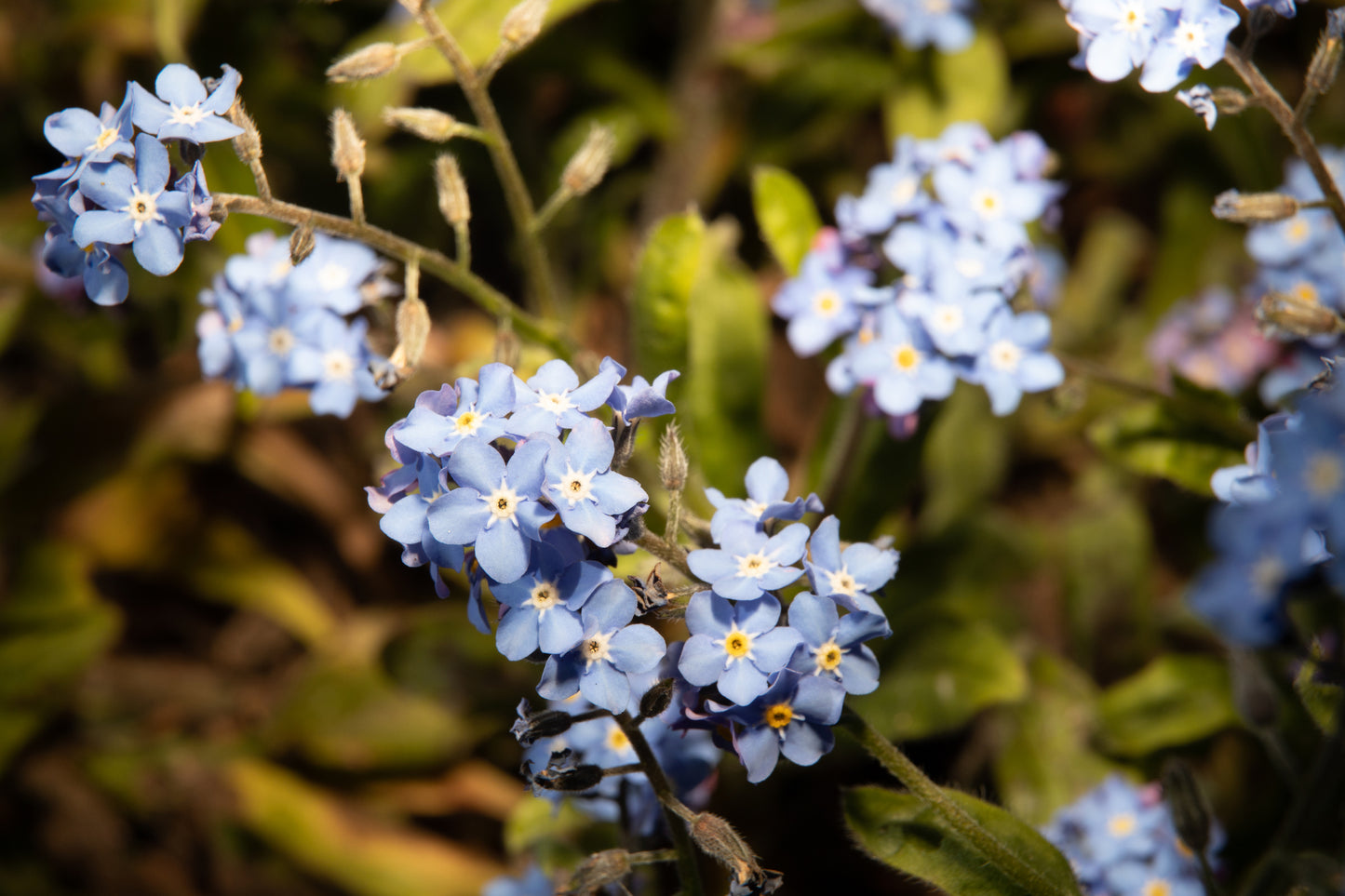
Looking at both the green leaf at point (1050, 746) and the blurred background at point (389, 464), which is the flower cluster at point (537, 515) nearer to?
the blurred background at point (389, 464)

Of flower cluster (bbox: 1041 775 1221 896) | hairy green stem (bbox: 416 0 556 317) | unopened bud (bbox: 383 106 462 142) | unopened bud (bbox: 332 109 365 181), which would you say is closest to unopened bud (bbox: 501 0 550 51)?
hairy green stem (bbox: 416 0 556 317)

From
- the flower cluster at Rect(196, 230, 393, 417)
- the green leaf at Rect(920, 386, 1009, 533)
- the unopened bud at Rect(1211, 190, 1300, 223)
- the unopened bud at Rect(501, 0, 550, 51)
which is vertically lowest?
the green leaf at Rect(920, 386, 1009, 533)

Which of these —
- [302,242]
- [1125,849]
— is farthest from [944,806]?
[302,242]

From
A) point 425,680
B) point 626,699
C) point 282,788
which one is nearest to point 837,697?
point 626,699

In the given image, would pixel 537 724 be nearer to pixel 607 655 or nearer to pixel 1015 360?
pixel 607 655

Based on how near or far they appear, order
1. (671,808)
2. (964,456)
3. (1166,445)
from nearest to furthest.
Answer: (671,808), (1166,445), (964,456)

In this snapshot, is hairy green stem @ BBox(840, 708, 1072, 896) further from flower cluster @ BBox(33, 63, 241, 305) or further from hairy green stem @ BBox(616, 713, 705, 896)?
flower cluster @ BBox(33, 63, 241, 305)

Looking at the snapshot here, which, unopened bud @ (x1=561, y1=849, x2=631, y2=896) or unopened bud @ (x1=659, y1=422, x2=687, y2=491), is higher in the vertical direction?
unopened bud @ (x1=659, y1=422, x2=687, y2=491)
